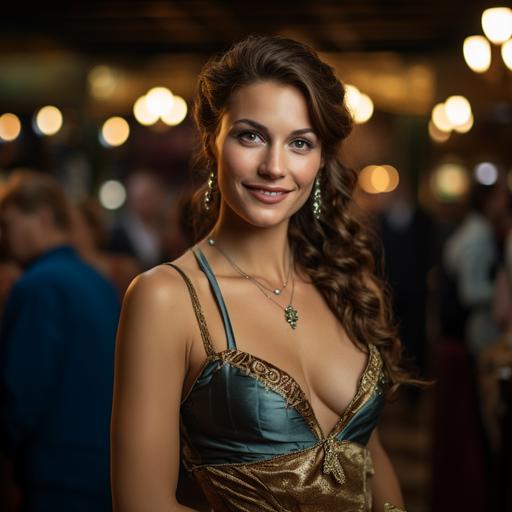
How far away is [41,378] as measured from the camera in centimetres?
322

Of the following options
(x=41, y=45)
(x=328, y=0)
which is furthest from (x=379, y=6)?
(x=41, y=45)

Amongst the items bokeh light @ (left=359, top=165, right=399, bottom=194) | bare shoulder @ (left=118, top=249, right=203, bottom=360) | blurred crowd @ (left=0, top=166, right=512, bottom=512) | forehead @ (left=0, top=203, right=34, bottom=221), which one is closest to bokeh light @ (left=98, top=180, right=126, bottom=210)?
bokeh light @ (left=359, top=165, right=399, bottom=194)

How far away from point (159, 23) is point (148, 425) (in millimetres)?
9097

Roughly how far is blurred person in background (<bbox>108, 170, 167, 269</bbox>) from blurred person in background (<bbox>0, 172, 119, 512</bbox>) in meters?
3.44

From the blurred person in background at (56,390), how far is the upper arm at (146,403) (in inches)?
57.4

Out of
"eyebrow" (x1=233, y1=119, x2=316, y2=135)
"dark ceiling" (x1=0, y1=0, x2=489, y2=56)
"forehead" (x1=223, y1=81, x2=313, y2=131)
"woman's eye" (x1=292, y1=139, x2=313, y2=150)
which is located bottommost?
"woman's eye" (x1=292, y1=139, x2=313, y2=150)

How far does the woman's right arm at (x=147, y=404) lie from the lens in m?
1.79

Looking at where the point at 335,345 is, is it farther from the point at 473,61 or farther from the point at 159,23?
the point at 159,23

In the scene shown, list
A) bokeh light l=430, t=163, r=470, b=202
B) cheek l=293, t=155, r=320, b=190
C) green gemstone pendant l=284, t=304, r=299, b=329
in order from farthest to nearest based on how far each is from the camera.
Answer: bokeh light l=430, t=163, r=470, b=202 < green gemstone pendant l=284, t=304, r=299, b=329 < cheek l=293, t=155, r=320, b=190

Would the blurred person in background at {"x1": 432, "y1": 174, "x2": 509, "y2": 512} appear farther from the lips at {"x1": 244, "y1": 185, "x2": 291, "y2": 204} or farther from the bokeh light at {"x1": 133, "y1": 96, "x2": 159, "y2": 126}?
the bokeh light at {"x1": 133, "y1": 96, "x2": 159, "y2": 126}

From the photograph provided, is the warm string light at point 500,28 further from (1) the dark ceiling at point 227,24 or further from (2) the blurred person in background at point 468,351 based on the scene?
(1) the dark ceiling at point 227,24

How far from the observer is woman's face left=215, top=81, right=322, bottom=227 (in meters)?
→ 1.95

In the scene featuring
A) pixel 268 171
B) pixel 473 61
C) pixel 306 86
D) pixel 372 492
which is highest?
pixel 473 61

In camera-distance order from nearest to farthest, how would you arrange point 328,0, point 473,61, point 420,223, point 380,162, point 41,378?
1. point 41,378
2. point 473,61
3. point 328,0
4. point 420,223
5. point 380,162
